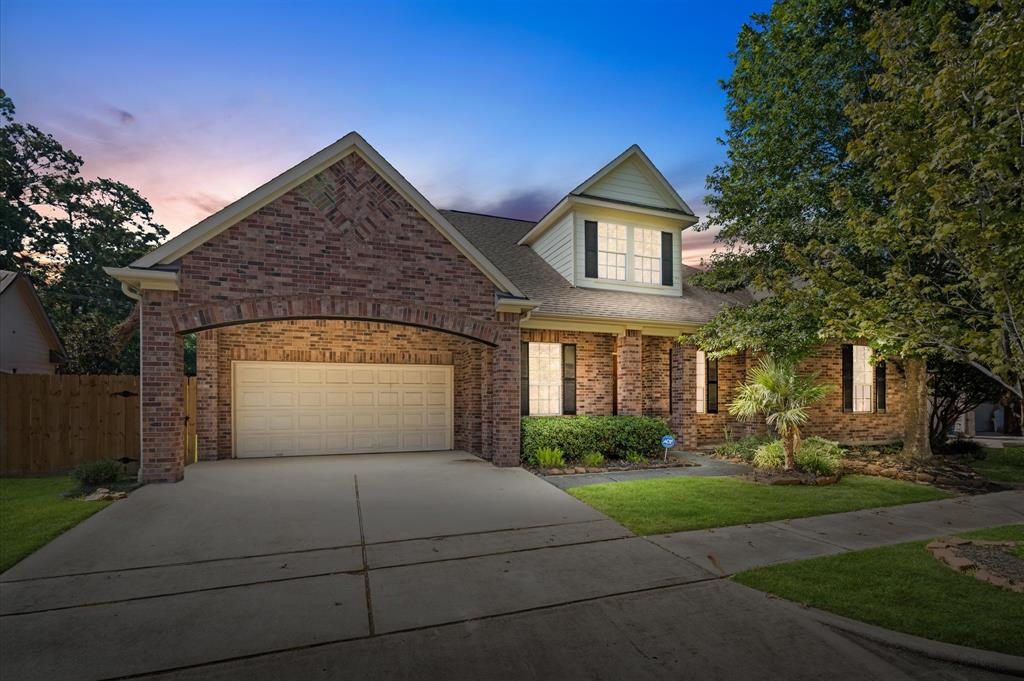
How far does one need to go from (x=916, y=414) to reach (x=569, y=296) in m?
9.32

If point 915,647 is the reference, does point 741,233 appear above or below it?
above

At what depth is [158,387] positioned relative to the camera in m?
→ 8.73

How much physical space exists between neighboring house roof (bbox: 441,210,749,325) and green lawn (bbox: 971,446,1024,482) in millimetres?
7272

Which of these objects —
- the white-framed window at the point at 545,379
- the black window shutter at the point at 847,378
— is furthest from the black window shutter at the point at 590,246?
the black window shutter at the point at 847,378

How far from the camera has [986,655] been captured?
356 cm

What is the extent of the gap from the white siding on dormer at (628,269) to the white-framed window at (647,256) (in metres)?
0.19

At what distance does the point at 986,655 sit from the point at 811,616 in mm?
1098

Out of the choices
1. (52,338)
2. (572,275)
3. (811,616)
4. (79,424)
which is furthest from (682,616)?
(52,338)

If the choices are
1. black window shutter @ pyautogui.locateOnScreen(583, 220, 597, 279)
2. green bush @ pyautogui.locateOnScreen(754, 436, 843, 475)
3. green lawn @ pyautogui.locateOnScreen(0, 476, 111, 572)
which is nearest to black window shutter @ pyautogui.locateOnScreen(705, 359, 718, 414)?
green bush @ pyautogui.locateOnScreen(754, 436, 843, 475)

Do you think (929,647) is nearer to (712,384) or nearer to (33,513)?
(33,513)

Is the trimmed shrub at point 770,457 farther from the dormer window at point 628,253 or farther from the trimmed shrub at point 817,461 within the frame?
the dormer window at point 628,253

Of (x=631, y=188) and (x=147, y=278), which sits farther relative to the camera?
(x=631, y=188)

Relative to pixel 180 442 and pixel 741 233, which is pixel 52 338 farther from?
pixel 741 233

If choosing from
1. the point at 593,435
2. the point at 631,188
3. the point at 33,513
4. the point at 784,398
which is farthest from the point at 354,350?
the point at 784,398
